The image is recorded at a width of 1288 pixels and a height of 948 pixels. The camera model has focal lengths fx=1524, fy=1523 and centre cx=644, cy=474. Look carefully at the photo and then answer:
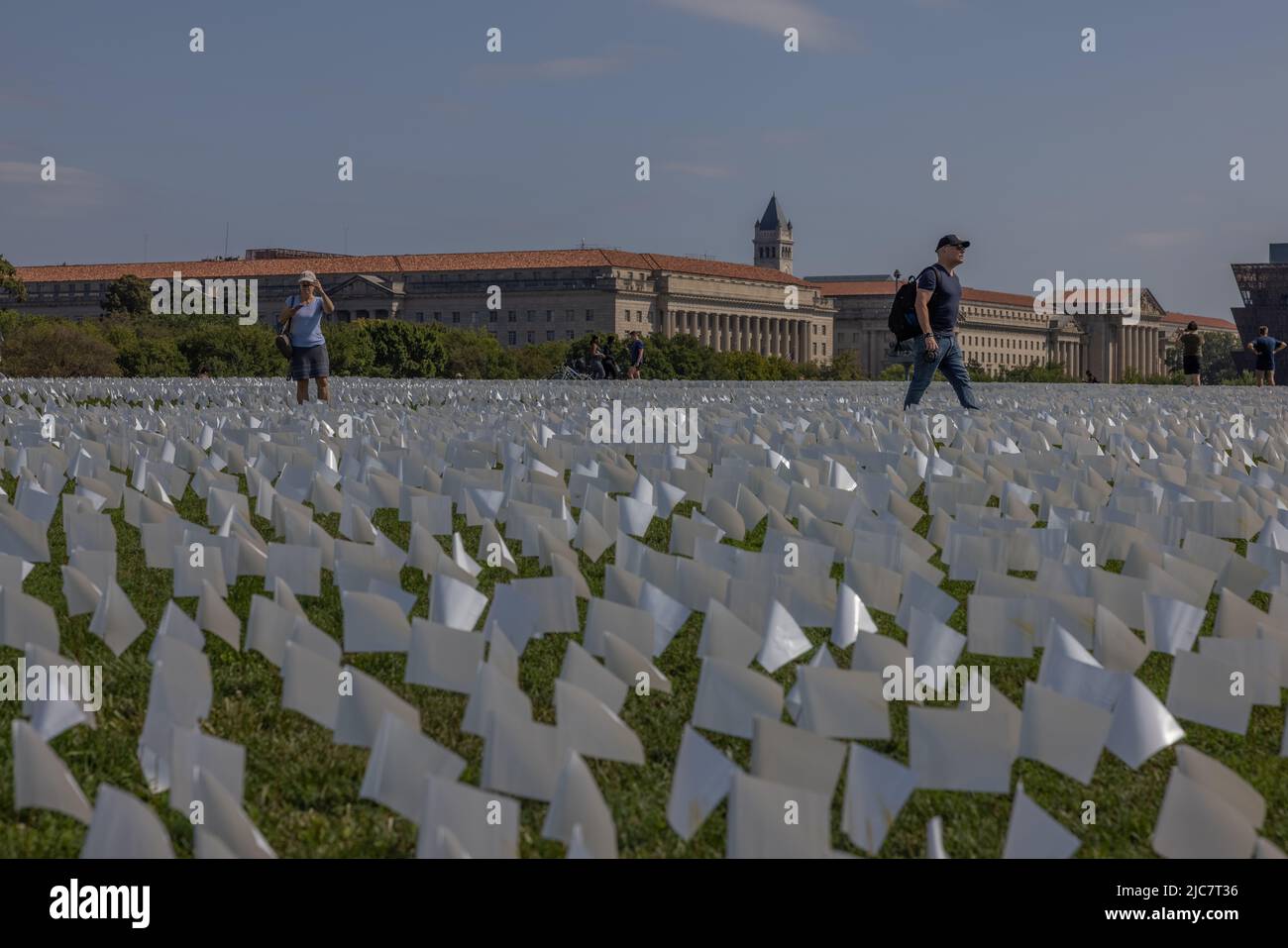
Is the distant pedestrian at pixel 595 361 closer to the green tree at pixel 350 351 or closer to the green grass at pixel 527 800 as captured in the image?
the green grass at pixel 527 800

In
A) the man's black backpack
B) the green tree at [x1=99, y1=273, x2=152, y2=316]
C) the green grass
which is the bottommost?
the green grass

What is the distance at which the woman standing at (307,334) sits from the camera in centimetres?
1720

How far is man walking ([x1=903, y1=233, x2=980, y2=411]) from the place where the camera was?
48.3ft

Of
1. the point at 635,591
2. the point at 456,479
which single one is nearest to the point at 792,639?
the point at 635,591

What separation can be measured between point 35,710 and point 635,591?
71.9 inches

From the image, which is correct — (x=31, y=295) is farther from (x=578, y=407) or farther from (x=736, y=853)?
(x=736, y=853)

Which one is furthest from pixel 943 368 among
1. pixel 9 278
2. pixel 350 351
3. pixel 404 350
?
pixel 404 350

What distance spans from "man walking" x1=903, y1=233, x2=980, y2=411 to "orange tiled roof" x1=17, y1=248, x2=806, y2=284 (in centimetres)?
16087

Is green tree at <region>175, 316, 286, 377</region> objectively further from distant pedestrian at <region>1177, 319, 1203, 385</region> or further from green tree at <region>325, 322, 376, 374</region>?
distant pedestrian at <region>1177, 319, 1203, 385</region>

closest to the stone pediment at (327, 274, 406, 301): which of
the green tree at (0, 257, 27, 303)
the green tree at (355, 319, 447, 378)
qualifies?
the green tree at (355, 319, 447, 378)

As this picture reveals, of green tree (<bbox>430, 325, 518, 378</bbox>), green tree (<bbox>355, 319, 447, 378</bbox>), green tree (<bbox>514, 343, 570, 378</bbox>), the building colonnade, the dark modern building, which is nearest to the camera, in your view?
green tree (<bbox>355, 319, 447, 378</bbox>)

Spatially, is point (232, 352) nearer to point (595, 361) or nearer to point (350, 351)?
point (350, 351)

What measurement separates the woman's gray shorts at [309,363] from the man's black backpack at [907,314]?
22.0ft
